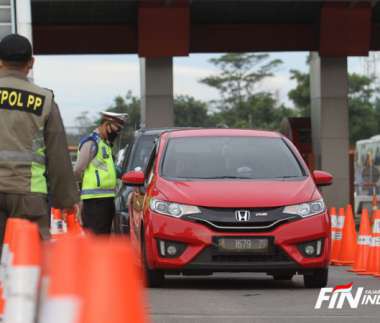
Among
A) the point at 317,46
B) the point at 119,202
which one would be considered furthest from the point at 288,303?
the point at 317,46

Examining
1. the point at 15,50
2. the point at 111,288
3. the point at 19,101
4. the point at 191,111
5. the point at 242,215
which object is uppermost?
the point at 15,50

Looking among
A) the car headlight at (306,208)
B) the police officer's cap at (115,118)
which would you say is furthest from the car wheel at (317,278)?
the police officer's cap at (115,118)

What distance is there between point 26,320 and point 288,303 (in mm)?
6803

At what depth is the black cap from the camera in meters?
7.62

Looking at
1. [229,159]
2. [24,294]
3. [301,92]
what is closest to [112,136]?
[229,159]

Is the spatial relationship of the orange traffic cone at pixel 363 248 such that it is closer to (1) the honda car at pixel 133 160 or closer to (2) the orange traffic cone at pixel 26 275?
(1) the honda car at pixel 133 160

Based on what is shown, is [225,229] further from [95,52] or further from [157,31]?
[95,52]

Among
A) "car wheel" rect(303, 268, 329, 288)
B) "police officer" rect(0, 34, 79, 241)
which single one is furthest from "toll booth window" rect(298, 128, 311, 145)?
"police officer" rect(0, 34, 79, 241)

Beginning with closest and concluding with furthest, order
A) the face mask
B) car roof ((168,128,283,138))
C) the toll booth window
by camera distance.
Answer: the face mask
car roof ((168,128,283,138))
the toll booth window

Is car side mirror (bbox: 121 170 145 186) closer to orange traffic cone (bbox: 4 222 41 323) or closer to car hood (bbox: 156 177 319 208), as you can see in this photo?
car hood (bbox: 156 177 319 208)

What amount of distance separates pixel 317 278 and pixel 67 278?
9356 mm

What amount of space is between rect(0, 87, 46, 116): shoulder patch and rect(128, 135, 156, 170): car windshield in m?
10.2

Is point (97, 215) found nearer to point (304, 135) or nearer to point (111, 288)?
point (111, 288)

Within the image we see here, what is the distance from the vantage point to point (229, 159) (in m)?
14.1
